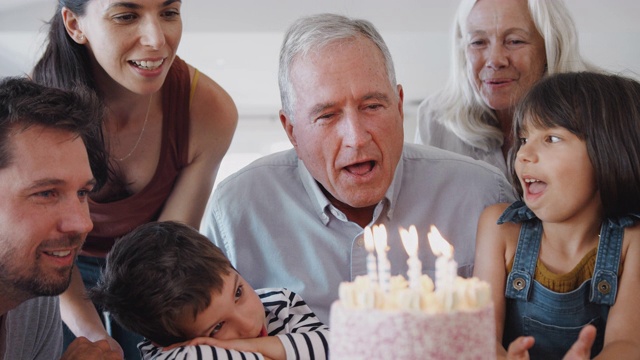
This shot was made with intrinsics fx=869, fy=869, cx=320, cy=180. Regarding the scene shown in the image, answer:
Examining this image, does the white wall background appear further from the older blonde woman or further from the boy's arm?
the boy's arm

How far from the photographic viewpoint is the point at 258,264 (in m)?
2.28

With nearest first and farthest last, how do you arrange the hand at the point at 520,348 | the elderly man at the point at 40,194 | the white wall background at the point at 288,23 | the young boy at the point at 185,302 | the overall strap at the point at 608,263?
the hand at the point at 520,348
the elderly man at the point at 40,194
the young boy at the point at 185,302
the overall strap at the point at 608,263
the white wall background at the point at 288,23

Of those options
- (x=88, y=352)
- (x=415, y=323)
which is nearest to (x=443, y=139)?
(x=88, y=352)

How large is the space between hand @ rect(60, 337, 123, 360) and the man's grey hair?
0.74m

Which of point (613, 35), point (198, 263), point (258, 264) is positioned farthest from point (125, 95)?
point (613, 35)

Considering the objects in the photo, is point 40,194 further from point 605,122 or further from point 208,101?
point 605,122

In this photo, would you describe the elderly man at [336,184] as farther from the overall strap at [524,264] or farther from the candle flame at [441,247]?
the candle flame at [441,247]

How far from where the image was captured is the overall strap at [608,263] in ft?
6.12

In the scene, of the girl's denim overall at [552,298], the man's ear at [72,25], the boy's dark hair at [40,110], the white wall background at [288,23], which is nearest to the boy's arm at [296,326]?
the girl's denim overall at [552,298]

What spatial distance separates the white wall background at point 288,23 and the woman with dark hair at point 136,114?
331cm

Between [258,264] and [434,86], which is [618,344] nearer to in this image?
[258,264]

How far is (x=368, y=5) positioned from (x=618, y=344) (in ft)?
15.5

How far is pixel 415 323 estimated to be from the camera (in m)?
1.12

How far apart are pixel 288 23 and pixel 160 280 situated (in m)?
4.85
